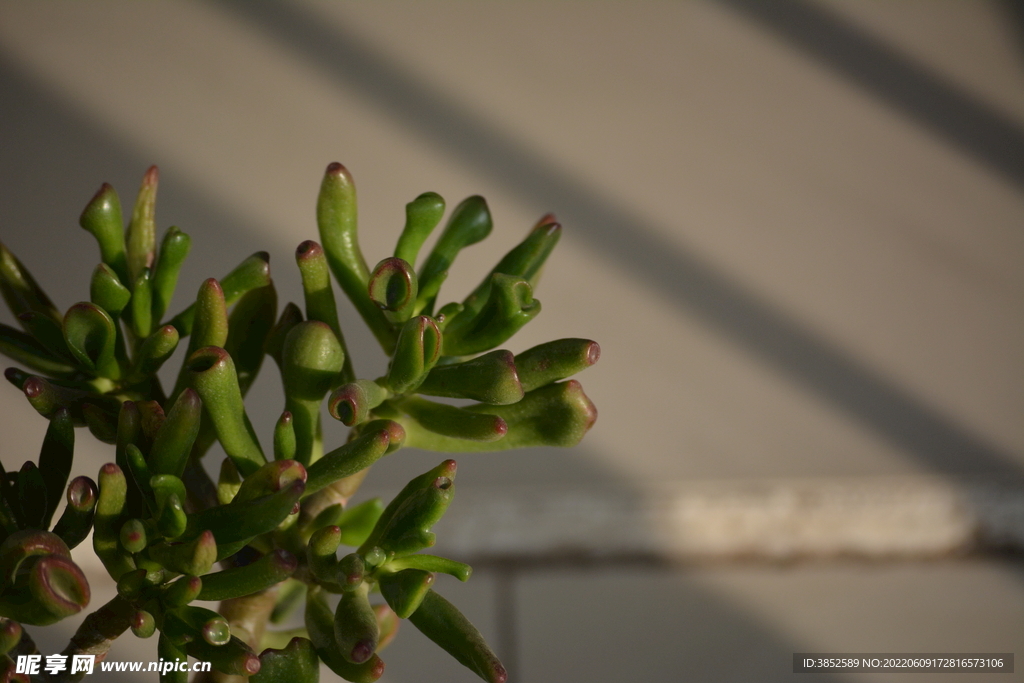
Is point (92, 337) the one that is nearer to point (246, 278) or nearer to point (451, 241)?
point (246, 278)

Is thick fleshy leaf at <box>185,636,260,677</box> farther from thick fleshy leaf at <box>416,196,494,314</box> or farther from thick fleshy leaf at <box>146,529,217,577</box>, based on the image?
thick fleshy leaf at <box>416,196,494,314</box>

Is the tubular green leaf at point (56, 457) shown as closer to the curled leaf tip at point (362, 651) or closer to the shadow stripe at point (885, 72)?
the curled leaf tip at point (362, 651)

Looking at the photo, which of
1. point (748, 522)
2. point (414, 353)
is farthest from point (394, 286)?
point (748, 522)

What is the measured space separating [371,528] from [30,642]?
170 mm

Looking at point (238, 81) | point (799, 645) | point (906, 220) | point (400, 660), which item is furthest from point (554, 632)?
point (238, 81)

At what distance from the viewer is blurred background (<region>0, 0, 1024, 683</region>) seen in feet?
4.54

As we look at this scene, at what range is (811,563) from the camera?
1.29 meters

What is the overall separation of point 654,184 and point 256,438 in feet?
3.70

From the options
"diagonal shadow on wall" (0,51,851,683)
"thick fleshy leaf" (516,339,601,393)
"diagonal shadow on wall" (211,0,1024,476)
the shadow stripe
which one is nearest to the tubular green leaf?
"thick fleshy leaf" (516,339,601,393)

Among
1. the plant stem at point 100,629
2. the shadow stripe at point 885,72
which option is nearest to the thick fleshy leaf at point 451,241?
the plant stem at point 100,629

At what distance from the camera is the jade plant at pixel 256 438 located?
36 cm

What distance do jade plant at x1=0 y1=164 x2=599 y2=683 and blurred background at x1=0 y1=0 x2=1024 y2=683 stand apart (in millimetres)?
918

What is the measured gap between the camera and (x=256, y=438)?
43 cm

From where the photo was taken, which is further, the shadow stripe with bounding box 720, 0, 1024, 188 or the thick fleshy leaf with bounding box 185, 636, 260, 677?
the shadow stripe with bounding box 720, 0, 1024, 188
